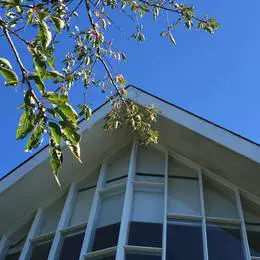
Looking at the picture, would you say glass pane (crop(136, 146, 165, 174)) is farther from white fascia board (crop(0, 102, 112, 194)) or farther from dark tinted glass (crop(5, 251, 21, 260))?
dark tinted glass (crop(5, 251, 21, 260))

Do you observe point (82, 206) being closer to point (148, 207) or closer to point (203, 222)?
point (148, 207)

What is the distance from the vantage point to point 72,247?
7723 mm

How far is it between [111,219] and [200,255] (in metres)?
1.73

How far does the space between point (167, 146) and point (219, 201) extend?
5.33ft

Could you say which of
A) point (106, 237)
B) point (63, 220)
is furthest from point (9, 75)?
point (63, 220)

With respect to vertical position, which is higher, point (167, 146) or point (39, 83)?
point (167, 146)

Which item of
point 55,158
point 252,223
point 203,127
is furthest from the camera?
point 203,127

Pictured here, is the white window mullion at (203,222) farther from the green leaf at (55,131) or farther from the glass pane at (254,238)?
the green leaf at (55,131)

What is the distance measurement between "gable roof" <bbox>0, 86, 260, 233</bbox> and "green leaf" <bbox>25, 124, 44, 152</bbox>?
5794 mm

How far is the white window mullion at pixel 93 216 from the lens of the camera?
7.34m

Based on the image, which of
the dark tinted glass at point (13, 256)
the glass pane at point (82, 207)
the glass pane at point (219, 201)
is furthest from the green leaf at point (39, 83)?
the dark tinted glass at point (13, 256)

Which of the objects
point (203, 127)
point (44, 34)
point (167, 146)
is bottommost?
point (44, 34)

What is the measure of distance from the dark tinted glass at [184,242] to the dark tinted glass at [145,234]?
0.57 feet

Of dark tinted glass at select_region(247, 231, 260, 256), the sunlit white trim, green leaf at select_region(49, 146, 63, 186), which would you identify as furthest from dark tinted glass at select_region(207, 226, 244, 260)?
green leaf at select_region(49, 146, 63, 186)
